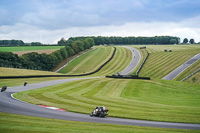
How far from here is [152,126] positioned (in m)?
21.3

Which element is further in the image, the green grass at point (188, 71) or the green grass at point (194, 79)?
the green grass at point (188, 71)

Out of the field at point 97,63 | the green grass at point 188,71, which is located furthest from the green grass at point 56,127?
the field at point 97,63

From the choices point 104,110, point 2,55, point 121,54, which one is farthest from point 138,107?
point 121,54

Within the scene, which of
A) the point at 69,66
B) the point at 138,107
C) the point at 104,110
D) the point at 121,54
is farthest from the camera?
the point at 121,54

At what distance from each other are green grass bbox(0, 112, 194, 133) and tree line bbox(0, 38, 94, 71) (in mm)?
76831

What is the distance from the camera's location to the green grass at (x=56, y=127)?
58.5 feet

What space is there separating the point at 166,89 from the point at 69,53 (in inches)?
3653

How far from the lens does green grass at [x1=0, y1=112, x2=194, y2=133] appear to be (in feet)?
58.5

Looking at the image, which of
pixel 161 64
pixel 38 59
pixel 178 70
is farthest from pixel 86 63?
pixel 178 70

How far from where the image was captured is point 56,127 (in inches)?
745

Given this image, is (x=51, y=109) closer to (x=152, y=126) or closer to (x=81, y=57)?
(x=152, y=126)

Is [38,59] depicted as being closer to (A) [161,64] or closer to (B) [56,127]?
(A) [161,64]

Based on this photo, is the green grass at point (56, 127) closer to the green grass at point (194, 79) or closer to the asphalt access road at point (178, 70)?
the green grass at point (194, 79)

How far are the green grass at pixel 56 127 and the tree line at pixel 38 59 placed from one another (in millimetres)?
76831
